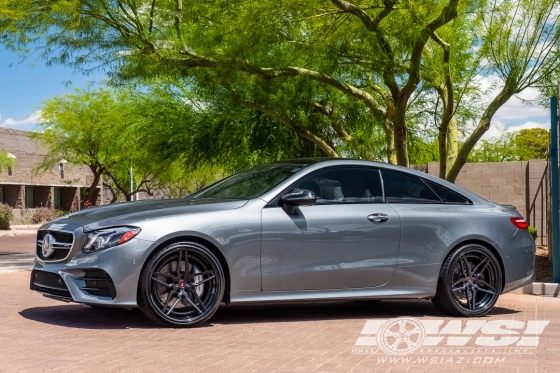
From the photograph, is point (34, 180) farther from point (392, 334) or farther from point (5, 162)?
point (392, 334)

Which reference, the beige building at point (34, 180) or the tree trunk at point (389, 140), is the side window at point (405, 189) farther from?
the beige building at point (34, 180)

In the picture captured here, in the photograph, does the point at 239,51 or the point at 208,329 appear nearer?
the point at 208,329

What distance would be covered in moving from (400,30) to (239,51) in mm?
2810

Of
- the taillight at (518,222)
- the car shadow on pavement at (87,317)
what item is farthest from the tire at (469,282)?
the car shadow on pavement at (87,317)

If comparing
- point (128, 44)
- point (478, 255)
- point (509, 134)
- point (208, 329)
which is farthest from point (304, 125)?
point (509, 134)

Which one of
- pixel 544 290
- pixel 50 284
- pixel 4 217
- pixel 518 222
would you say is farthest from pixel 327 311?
pixel 4 217

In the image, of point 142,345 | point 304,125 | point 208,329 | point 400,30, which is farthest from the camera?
point 304,125

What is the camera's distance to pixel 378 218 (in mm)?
8742

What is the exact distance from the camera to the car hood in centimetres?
787

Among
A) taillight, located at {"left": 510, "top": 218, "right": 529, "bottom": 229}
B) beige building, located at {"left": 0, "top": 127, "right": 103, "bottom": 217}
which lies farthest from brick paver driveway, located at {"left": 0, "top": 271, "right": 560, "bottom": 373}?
beige building, located at {"left": 0, "top": 127, "right": 103, "bottom": 217}

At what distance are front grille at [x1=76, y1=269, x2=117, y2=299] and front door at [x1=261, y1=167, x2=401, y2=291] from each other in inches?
56.1

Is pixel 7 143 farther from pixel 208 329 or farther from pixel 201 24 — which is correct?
pixel 208 329

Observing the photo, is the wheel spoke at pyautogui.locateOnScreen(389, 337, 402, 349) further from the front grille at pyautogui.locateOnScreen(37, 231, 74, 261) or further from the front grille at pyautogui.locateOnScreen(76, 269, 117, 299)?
the front grille at pyautogui.locateOnScreen(37, 231, 74, 261)

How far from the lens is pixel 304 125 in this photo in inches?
783
